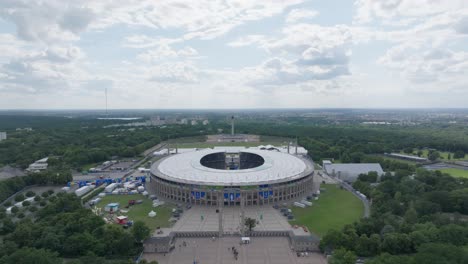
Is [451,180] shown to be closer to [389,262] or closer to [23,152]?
[389,262]

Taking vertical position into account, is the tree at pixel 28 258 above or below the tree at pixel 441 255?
below

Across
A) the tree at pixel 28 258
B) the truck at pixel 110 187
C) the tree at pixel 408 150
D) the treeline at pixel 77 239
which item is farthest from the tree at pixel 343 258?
the tree at pixel 408 150

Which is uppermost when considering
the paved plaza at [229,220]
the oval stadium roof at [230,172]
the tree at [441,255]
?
the oval stadium roof at [230,172]

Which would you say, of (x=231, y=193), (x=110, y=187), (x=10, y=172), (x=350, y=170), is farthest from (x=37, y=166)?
(x=350, y=170)

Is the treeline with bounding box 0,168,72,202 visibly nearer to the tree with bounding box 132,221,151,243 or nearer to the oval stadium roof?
the oval stadium roof

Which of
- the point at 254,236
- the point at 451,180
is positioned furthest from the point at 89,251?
the point at 451,180

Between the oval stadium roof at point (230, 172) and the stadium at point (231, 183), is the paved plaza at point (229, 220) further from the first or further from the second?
the oval stadium roof at point (230, 172)

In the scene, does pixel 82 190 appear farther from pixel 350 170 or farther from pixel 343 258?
pixel 350 170

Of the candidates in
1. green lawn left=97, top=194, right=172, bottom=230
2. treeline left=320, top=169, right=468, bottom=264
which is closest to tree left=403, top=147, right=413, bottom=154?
treeline left=320, top=169, right=468, bottom=264
